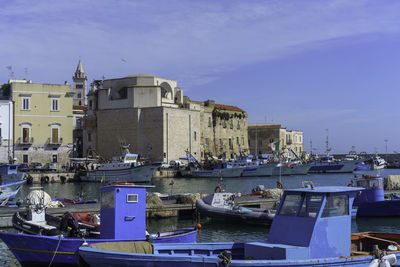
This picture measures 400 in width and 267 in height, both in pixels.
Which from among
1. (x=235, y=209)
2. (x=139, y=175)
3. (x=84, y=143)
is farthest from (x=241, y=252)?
(x=84, y=143)

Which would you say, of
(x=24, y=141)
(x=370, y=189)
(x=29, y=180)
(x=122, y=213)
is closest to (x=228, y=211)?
(x=370, y=189)

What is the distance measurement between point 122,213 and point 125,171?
38.7 metres

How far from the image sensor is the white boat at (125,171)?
5128cm

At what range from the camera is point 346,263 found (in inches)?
420

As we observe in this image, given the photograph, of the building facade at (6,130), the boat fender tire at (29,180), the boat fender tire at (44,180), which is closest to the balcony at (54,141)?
the building facade at (6,130)

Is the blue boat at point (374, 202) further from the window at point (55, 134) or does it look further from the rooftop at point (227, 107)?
the rooftop at point (227, 107)

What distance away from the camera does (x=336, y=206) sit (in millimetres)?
11172

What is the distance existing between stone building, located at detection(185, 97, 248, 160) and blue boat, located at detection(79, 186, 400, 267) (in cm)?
6431

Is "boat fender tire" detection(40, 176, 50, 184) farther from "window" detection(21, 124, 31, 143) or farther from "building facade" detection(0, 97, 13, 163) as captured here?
"window" detection(21, 124, 31, 143)

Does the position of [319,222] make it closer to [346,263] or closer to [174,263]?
[346,263]

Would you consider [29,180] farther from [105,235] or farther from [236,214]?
[105,235]

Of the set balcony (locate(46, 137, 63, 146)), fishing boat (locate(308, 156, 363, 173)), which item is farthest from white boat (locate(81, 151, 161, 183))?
fishing boat (locate(308, 156, 363, 173))

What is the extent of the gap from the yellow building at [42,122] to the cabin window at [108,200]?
44362 millimetres

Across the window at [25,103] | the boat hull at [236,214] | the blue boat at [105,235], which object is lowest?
the boat hull at [236,214]
